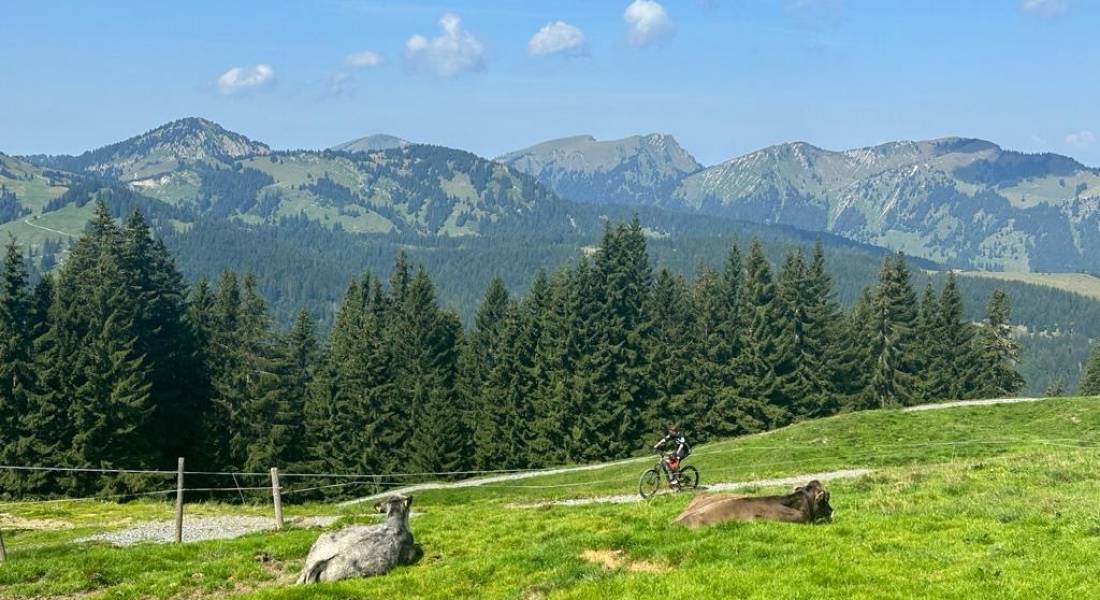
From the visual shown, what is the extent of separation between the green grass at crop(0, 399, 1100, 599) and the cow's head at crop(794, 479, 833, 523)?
1.49 feet

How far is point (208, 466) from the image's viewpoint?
6038cm

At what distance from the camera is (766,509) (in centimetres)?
1800

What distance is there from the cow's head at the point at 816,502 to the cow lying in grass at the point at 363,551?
8.86 meters

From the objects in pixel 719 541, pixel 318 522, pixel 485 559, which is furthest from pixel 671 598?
pixel 318 522

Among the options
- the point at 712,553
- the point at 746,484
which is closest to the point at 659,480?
the point at 746,484

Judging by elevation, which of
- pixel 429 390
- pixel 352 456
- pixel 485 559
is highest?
pixel 485 559

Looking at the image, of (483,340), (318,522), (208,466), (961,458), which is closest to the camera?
(318,522)

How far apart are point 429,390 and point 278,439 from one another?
14908 mm

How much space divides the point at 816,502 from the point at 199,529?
760 inches

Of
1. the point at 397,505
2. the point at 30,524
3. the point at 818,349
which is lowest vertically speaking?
the point at 30,524

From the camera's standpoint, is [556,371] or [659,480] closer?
[659,480]

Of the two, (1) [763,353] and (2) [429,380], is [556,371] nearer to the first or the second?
(2) [429,380]

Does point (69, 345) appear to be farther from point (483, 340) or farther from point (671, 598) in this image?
point (671, 598)

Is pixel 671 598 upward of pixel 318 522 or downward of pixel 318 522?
upward
